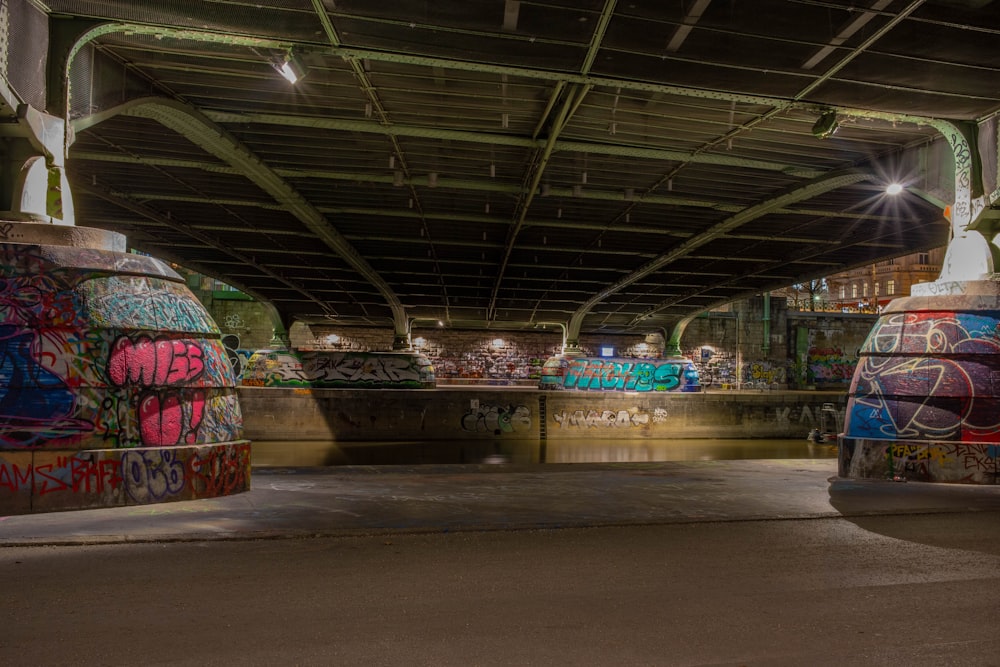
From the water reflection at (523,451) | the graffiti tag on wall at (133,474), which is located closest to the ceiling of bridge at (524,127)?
the graffiti tag on wall at (133,474)

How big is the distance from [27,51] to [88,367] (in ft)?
13.9

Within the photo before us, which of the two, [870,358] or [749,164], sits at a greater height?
[749,164]

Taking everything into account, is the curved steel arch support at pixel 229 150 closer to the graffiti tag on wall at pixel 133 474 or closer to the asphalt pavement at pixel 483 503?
the graffiti tag on wall at pixel 133 474

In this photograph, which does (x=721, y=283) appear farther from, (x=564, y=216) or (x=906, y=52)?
(x=906, y=52)

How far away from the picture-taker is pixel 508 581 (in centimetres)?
569

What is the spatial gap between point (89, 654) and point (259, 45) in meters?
8.40

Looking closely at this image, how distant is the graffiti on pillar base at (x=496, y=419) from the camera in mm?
34094

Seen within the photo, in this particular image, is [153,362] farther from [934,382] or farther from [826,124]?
[934,382]

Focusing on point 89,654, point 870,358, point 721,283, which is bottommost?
point 89,654

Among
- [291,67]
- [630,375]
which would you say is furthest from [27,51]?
[630,375]

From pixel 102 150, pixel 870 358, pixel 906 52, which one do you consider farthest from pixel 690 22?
pixel 102 150

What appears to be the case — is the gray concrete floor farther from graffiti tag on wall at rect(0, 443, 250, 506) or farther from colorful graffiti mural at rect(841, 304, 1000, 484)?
colorful graffiti mural at rect(841, 304, 1000, 484)

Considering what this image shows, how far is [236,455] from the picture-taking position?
963 cm

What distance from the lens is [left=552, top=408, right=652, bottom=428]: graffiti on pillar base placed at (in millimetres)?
35219
